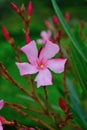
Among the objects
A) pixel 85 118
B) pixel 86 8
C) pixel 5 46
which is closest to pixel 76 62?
pixel 85 118

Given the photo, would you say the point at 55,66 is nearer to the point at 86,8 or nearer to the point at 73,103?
the point at 73,103

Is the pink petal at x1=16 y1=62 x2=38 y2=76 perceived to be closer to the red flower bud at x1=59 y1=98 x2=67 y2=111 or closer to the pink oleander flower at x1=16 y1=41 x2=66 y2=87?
the pink oleander flower at x1=16 y1=41 x2=66 y2=87

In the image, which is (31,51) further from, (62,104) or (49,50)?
(62,104)

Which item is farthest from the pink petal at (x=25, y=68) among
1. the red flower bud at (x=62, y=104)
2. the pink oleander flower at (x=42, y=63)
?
the red flower bud at (x=62, y=104)

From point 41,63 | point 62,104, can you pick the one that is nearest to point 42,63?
point 41,63

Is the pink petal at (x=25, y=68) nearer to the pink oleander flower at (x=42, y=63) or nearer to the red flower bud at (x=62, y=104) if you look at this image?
the pink oleander flower at (x=42, y=63)
